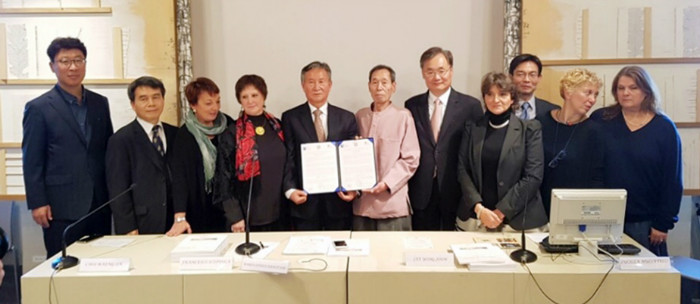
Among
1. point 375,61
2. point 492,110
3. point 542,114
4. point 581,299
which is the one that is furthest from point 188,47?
point 581,299

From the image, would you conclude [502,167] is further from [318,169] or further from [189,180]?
[189,180]

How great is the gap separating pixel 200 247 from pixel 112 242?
0.61 metres

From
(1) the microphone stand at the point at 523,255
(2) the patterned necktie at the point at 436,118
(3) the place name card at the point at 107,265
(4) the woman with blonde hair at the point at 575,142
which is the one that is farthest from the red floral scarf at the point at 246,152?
(4) the woman with blonde hair at the point at 575,142

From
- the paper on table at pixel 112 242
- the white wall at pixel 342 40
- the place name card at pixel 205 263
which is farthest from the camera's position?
the white wall at pixel 342 40

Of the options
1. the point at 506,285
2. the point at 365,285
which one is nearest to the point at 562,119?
the point at 506,285

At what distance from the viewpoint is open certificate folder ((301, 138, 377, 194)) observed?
Answer: 9.70 feet

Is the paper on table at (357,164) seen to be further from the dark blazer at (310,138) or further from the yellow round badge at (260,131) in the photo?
the yellow round badge at (260,131)

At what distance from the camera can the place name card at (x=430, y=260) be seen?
2195mm

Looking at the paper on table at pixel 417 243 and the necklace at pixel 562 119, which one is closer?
the paper on table at pixel 417 243

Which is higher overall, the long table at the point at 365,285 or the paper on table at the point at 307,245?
the paper on table at the point at 307,245

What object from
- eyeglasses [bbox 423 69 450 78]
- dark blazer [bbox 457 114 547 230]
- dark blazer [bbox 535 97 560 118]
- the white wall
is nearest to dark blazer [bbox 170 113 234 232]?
the white wall

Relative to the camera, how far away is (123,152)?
2984mm

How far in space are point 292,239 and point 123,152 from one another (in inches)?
46.7

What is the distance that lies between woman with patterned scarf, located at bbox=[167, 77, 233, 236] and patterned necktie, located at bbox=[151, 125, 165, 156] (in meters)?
0.12
